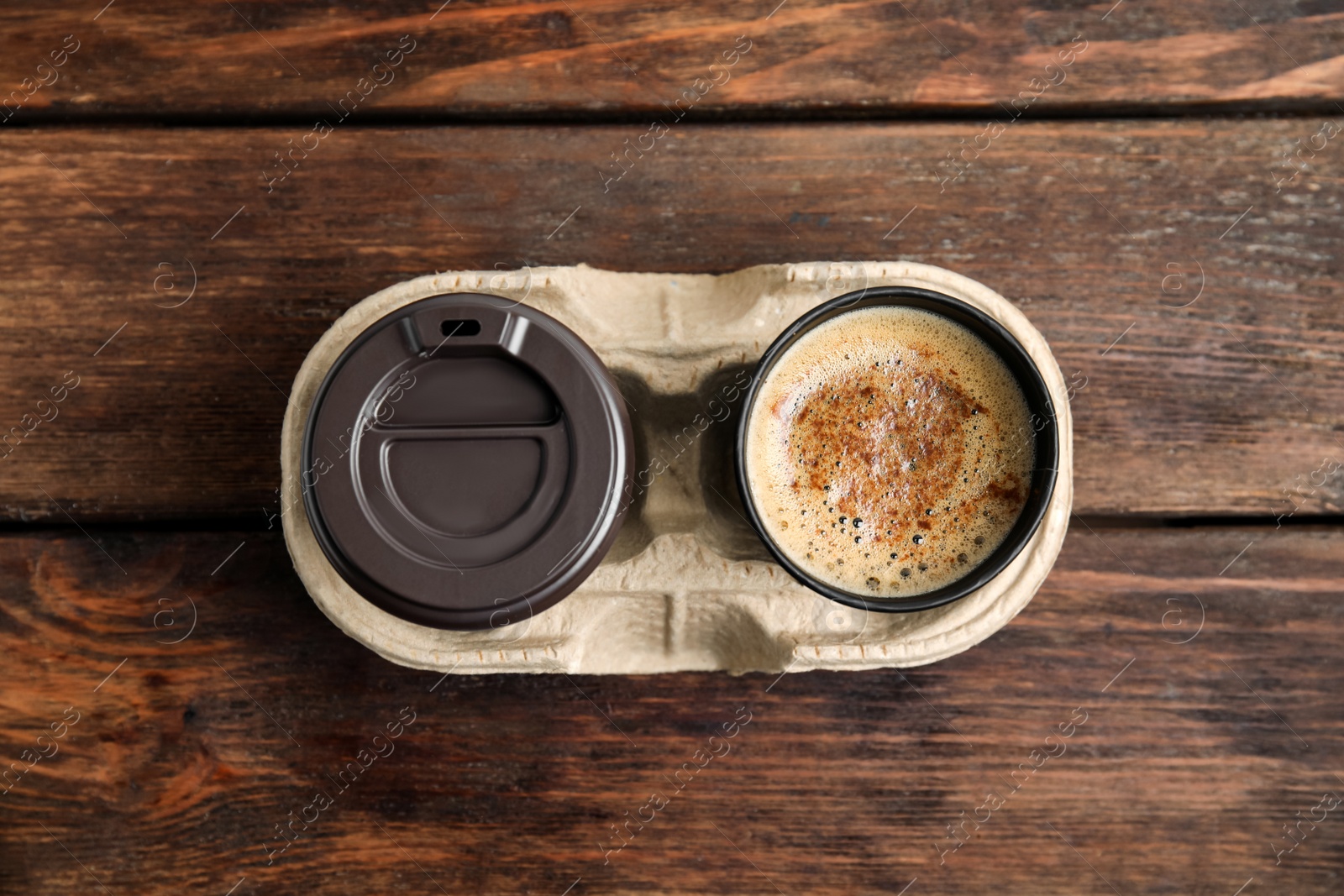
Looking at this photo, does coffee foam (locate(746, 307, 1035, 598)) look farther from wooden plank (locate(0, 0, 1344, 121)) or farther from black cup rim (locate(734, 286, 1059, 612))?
wooden plank (locate(0, 0, 1344, 121))

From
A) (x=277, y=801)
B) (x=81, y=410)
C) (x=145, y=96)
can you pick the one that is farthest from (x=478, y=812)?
(x=145, y=96)

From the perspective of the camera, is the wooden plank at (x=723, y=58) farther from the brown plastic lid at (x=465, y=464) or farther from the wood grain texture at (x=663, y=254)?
the brown plastic lid at (x=465, y=464)

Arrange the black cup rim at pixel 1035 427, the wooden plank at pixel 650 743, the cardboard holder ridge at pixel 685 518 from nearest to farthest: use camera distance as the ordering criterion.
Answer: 1. the black cup rim at pixel 1035 427
2. the cardboard holder ridge at pixel 685 518
3. the wooden plank at pixel 650 743

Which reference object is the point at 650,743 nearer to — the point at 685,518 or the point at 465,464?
the point at 685,518

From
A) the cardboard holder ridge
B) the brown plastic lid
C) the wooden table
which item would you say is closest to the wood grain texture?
the wooden table

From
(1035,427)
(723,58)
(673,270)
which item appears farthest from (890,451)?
(723,58)

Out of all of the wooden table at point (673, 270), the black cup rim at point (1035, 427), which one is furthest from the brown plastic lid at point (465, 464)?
the wooden table at point (673, 270)
